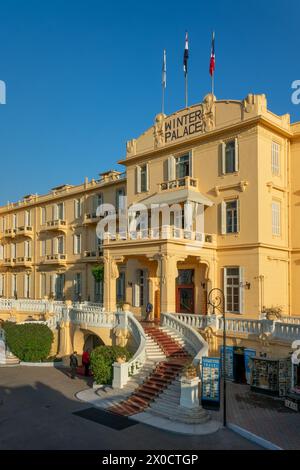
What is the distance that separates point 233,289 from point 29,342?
13848 millimetres

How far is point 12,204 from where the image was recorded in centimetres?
5253

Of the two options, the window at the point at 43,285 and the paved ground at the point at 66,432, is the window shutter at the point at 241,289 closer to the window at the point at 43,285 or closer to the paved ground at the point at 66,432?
the paved ground at the point at 66,432

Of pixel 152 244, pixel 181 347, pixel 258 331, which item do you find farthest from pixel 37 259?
pixel 258 331

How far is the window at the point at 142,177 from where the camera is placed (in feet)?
104

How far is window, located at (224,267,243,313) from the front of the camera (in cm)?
2554

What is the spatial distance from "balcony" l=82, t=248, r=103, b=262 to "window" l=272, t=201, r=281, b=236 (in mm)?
17280

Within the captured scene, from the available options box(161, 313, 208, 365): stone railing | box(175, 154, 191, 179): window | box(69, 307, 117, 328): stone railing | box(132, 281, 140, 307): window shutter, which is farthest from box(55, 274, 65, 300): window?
box(161, 313, 208, 365): stone railing

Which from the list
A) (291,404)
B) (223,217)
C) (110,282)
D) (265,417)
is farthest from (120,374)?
(223,217)

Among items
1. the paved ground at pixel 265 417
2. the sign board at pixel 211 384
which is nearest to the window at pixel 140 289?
the paved ground at pixel 265 417

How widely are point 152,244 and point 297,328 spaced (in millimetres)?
9959

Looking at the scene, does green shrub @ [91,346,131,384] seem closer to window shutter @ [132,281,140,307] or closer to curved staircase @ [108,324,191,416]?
curved staircase @ [108,324,191,416]

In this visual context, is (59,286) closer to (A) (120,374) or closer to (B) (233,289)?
(B) (233,289)

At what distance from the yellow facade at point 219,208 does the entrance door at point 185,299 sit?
0.22ft
